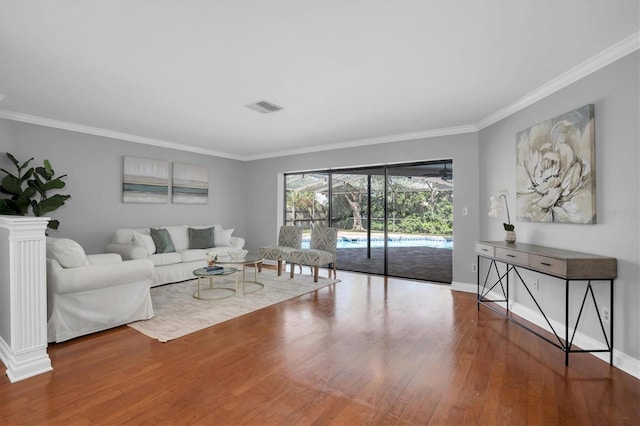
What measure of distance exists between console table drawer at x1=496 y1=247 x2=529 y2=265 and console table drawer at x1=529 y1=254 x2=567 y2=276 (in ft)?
0.28

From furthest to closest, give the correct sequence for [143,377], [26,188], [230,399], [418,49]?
[26,188] < [418,49] < [143,377] < [230,399]

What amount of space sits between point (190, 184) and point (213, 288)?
259 centimetres

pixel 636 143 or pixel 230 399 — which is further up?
pixel 636 143

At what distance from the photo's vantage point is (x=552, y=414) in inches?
74.6

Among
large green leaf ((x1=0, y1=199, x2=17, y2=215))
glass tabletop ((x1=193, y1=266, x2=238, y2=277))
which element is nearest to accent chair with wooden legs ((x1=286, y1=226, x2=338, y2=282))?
glass tabletop ((x1=193, y1=266, x2=238, y2=277))

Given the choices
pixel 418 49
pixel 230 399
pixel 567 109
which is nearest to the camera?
pixel 230 399

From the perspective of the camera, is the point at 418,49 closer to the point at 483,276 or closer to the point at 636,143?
the point at 636,143

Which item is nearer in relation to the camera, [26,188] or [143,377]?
[143,377]

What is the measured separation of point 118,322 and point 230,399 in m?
1.92

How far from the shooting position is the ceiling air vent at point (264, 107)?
384 centimetres

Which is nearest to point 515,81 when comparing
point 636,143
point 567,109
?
point 567,109

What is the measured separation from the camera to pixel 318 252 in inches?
211

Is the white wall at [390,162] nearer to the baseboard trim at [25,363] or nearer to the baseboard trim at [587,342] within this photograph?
the baseboard trim at [587,342]

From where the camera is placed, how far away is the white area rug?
3.23m
